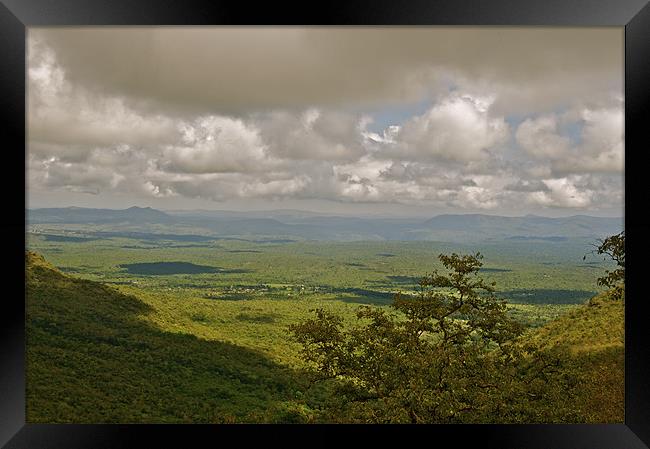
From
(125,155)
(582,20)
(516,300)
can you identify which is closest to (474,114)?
(516,300)

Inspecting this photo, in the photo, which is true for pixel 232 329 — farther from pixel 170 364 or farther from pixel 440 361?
pixel 440 361

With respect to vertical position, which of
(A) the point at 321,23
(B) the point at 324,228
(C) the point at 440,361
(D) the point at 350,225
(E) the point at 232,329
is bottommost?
(E) the point at 232,329

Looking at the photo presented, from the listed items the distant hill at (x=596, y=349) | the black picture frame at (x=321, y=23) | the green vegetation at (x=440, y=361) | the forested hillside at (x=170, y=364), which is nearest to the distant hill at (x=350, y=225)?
the forested hillside at (x=170, y=364)

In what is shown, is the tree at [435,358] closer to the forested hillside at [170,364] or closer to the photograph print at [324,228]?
the photograph print at [324,228]

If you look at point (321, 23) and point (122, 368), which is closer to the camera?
point (321, 23)

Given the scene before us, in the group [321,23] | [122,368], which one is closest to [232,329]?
[122,368]

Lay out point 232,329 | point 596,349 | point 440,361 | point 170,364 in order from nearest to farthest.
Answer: point 440,361 → point 596,349 → point 170,364 → point 232,329

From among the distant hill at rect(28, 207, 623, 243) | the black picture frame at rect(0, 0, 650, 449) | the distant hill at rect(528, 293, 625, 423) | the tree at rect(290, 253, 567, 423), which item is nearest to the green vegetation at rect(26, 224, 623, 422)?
the distant hill at rect(528, 293, 625, 423)
